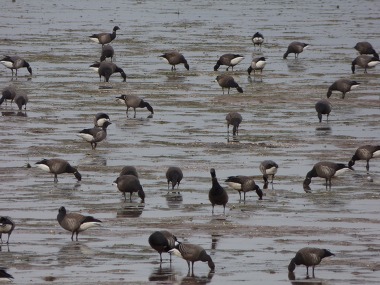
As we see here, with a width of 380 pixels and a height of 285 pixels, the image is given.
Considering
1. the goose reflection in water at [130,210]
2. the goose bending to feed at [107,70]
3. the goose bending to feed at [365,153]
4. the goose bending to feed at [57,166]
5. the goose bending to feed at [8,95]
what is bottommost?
the goose reflection in water at [130,210]

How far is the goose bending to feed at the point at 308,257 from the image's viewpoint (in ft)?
64.7

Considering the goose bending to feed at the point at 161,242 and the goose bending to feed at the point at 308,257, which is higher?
the goose bending to feed at the point at 161,242

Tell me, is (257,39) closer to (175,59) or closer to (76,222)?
(175,59)

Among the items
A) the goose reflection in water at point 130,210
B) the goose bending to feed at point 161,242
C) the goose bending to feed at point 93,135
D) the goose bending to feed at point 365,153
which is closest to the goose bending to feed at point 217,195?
the goose reflection in water at point 130,210

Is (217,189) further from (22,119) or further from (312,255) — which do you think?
(22,119)

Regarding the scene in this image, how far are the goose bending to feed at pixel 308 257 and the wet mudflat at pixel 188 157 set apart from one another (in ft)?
1.04

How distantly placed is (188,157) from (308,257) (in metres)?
12.8

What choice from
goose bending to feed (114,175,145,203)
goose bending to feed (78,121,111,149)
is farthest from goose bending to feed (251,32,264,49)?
goose bending to feed (114,175,145,203)

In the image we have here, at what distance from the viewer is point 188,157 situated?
106 feet

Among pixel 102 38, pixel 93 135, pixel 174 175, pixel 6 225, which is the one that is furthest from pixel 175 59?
pixel 6 225

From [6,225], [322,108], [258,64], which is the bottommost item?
[6,225]

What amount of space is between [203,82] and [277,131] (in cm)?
1225

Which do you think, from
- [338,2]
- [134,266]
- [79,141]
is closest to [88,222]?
[134,266]

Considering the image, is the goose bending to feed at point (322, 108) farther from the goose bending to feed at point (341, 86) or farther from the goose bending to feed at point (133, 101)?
the goose bending to feed at point (133, 101)
